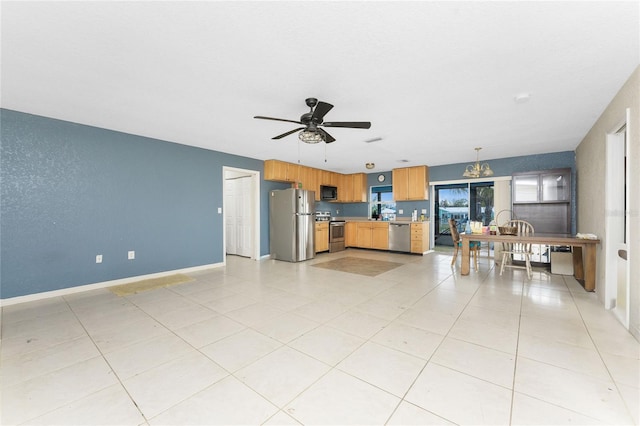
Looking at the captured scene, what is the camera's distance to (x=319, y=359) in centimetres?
192

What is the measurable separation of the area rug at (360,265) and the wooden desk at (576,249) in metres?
1.42

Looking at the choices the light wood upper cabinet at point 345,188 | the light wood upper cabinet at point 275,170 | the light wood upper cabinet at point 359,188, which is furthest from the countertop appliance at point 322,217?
the light wood upper cabinet at point 275,170

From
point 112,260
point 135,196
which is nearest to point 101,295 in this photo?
point 112,260

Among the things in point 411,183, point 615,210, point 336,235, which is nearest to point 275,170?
point 336,235

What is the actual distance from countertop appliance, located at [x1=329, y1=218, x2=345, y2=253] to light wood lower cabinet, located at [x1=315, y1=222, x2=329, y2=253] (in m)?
0.14

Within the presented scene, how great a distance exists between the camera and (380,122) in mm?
3684

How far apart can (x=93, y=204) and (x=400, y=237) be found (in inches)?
256

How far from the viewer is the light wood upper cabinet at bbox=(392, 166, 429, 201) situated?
273 inches

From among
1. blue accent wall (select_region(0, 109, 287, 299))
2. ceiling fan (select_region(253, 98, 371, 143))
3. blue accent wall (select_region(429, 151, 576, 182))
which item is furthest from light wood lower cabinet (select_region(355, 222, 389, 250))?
ceiling fan (select_region(253, 98, 371, 143))

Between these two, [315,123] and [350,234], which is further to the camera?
[350,234]

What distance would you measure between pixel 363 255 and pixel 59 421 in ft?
19.6

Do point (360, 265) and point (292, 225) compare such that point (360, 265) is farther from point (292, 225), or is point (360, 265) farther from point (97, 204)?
point (97, 204)

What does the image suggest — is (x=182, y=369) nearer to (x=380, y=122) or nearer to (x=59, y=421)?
(x=59, y=421)

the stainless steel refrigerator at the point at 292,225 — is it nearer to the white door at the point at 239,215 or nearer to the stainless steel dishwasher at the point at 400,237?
the white door at the point at 239,215
